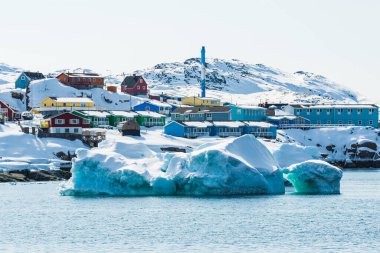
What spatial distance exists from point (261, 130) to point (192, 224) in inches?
3567

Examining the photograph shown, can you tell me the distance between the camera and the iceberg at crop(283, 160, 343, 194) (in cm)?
7506

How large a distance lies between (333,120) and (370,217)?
106439 mm

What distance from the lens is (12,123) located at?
13675 centimetres

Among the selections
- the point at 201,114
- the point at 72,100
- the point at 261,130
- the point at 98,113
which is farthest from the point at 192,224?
the point at 72,100

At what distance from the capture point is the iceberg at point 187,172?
238 ft

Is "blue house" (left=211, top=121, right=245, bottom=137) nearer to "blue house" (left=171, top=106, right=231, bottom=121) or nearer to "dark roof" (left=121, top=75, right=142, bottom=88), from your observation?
"blue house" (left=171, top=106, right=231, bottom=121)

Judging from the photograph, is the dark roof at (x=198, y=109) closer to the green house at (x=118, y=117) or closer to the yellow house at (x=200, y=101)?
the green house at (x=118, y=117)

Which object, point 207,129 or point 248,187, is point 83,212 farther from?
point 207,129

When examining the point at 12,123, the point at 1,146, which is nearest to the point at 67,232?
the point at 1,146

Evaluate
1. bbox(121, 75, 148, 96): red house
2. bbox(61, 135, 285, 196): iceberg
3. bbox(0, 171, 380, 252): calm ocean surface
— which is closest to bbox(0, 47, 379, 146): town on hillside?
bbox(121, 75, 148, 96): red house

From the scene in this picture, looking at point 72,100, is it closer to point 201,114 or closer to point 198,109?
point 198,109

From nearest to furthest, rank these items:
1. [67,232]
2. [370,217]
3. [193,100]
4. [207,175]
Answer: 1. [67,232]
2. [370,217]
3. [207,175]
4. [193,100]

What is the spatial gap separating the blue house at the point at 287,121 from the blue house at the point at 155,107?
19.7m

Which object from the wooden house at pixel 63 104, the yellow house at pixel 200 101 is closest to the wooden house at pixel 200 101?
the yellow house at pixel 200 101
